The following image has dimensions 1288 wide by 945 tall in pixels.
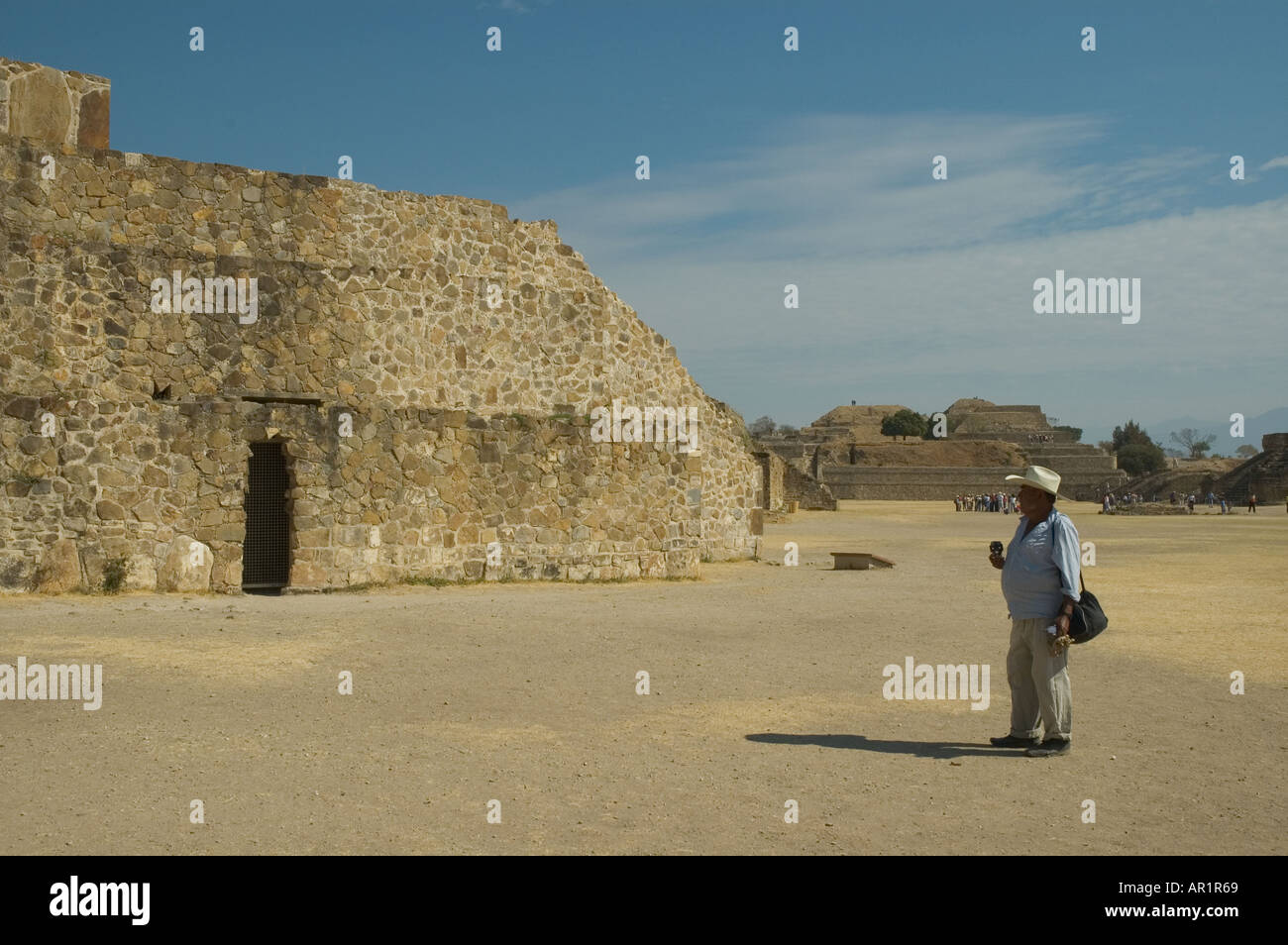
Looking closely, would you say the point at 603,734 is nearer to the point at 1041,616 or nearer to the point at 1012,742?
the point at 1012,742

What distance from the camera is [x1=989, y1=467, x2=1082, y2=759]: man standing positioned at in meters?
7.25

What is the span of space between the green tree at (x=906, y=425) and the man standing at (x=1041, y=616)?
102 metres

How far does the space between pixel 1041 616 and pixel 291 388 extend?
11.6 m

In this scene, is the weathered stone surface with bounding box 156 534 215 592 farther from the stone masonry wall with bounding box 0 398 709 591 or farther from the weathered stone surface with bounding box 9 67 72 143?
the weathered stone surface with bounding box 9 67 72 143

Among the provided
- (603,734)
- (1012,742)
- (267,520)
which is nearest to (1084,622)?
(1012,742)

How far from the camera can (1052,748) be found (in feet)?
23.9

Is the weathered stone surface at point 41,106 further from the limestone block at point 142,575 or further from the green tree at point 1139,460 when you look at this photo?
the green tree at point 1139,460

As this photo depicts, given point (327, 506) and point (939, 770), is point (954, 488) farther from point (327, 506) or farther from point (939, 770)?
point (939, 770)

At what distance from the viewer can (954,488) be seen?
3088 inches

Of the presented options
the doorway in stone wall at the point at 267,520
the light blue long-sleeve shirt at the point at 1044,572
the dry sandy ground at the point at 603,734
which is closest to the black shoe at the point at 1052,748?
the dry sandy ground at the point at 603,734

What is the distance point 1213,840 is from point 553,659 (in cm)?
603

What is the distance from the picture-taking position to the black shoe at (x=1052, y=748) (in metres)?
Result: 7.23

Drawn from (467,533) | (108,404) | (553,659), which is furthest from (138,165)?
(553,659)

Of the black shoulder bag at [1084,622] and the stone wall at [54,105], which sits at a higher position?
the stone wall at [54,105]
